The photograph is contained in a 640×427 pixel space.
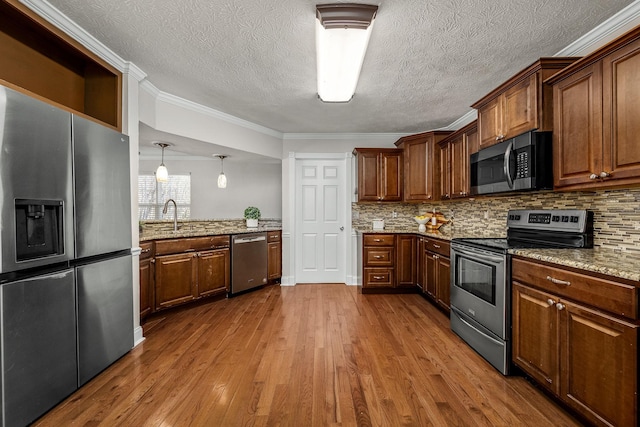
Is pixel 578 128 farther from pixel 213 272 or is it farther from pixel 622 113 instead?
pixel 213 272

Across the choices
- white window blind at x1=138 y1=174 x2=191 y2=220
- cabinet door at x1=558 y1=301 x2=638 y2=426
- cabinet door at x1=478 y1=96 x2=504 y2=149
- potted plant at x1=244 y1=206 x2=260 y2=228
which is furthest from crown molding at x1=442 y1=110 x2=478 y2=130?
white window blind at x1=138 y1=174 x2=191 y2=220

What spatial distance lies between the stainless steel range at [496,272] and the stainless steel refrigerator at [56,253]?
2.85 meters

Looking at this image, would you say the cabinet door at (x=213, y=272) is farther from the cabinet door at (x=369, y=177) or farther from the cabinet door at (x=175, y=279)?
the cabinet door at (x=369, y=177)

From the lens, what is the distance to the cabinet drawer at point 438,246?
3.32 meters

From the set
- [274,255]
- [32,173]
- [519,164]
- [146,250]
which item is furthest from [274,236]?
[519,164]

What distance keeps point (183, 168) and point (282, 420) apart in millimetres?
5690

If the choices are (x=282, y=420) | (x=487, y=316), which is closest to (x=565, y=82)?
(x=487, y=316)

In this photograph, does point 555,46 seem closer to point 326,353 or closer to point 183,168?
point 326,353

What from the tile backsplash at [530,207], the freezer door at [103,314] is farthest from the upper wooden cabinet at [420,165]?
the freezer door at [103,314]

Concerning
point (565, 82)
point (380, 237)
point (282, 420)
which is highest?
point (565, 82)

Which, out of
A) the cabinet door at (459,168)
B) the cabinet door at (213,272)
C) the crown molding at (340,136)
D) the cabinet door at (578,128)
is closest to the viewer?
the cabinet door at (578,128)

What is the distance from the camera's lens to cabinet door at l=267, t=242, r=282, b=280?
4.71 m

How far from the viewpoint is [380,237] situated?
4.26 meters

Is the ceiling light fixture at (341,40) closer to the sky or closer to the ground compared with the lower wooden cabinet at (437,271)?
closer to the sky
